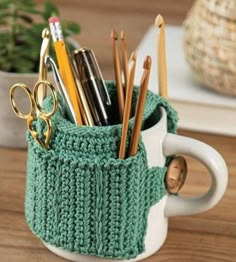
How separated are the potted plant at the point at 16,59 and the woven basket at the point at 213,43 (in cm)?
11

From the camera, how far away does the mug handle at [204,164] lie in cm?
60

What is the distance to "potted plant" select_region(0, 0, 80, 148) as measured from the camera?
75cm

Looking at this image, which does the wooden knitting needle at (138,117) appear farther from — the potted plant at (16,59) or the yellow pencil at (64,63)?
the potted plant at (16,59)

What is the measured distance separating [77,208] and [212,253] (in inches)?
4.8

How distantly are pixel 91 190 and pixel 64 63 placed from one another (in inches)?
3.8

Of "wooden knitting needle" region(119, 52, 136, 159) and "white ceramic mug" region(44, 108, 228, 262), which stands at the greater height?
"wooden knitting needle" region(119, 52, 136, 159)

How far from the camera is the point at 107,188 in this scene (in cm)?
58

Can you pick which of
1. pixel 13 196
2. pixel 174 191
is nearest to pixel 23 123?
pixel 13 196

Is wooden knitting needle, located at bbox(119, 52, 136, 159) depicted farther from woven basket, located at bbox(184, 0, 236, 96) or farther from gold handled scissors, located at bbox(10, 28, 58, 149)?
woven basket, located at bbox(184, 0, 236, 96)

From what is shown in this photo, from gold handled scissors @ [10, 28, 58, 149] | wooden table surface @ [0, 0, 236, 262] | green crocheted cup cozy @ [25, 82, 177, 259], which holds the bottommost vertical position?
wooden table surface @ [0, 0, 236, 262]

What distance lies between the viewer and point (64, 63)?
61 cm

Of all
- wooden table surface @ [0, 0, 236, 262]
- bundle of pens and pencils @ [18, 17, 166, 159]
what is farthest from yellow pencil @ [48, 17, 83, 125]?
wooden table surface @ [0, 0, 236, 262]

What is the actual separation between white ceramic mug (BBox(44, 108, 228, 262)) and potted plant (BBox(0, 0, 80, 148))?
159 millimetres

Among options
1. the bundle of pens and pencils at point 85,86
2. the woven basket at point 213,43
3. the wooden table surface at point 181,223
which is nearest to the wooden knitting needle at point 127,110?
the bundle of pens and pencils at point 85,86
